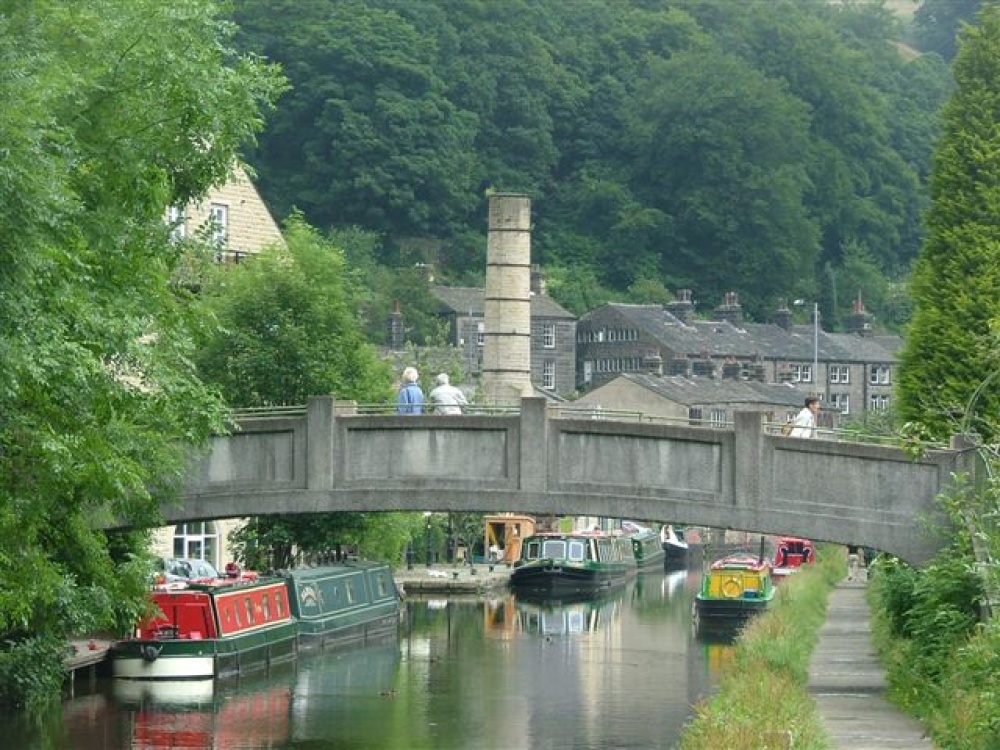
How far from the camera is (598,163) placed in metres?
136

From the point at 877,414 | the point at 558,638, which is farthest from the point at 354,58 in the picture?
the point at 558,638

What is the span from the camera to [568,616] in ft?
212

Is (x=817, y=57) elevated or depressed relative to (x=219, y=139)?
elevated

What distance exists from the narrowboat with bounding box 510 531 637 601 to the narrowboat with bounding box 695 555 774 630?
11.5 meters

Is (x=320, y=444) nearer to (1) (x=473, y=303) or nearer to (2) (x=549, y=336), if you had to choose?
(1) (x=473, y=303)

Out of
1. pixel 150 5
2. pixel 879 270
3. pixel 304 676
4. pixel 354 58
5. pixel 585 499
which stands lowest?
pixel 304 676

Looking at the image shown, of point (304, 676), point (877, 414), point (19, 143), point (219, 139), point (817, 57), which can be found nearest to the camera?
point (19, 143)

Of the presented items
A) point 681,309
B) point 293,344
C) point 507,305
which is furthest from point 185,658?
point 681,309

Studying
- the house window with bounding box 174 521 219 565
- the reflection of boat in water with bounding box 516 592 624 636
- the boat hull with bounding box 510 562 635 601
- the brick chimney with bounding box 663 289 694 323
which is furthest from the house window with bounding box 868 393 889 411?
the house window with bounding box 174 521 219 565

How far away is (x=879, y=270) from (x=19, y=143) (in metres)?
119

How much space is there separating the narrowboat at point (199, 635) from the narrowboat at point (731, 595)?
55.1ft

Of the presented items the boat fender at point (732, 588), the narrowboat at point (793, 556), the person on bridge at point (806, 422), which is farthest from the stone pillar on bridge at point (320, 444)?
the narrowboat at point (793, 556)

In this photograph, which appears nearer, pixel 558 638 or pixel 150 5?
pixel 150 5

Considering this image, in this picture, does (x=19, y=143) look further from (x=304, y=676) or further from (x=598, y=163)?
(x=598, y=163)
